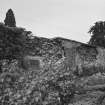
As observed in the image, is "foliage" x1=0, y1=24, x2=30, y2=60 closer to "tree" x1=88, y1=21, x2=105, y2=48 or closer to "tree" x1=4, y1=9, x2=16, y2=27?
"tree" x1=4, y1=9, x2=16, y2=27

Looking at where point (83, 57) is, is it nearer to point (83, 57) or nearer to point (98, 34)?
point (83, 57)

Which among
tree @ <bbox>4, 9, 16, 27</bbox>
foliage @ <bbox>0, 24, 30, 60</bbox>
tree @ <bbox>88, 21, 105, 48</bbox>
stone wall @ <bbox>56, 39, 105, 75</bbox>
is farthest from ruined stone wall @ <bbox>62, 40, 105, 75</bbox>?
tree @ <bbox>4, 9, 16, 27</bbox>

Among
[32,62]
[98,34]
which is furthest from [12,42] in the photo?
[98,34]

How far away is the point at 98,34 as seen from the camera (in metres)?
15.3

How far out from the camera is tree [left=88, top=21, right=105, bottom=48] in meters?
15.0

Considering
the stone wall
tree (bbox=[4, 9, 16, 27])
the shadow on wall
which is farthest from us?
tree (bbox=[4, 9, 16, 27])

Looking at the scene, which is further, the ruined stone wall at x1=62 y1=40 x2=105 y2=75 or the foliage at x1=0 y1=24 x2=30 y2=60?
the ruined stone wall at x1=62 y1=40 x2=105 y2=75

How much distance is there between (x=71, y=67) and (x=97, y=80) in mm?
1146

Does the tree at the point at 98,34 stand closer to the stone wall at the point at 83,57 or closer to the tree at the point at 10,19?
the stone wall at the point at 83,57

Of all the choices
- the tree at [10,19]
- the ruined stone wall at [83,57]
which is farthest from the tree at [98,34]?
the tree at [10,19]

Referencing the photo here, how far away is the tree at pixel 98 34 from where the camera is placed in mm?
14982

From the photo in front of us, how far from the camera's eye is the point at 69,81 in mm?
11406

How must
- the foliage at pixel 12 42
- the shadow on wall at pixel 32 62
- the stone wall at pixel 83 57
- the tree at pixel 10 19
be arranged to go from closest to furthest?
the foliage at pixel 12 42
the shadow on wall at pixel 32 62
the stone wall at pixel 83 57
the tree at pixel 10 19

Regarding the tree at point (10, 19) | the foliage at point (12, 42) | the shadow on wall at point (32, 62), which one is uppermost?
the tree at point (10, 19)
